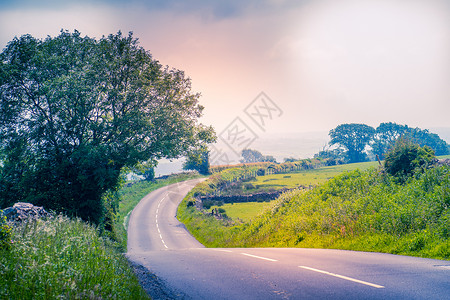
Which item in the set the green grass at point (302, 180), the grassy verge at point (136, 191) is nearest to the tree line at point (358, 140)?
the green grass at point (302, 180)

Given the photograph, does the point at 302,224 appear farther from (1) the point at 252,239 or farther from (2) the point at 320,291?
(2) the point at 320,291

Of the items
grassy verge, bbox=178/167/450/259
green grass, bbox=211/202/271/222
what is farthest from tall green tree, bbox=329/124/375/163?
grassy verge, bbox=178/167/450/259

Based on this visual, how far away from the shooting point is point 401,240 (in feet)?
36.5

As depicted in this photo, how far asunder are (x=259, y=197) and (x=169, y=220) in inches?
644

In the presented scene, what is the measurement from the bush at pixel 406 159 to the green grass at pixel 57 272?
18766mm

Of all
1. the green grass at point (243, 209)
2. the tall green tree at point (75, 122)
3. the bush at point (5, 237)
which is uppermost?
the tall green tree at point (75, 122)

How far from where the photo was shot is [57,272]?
5.59 metres

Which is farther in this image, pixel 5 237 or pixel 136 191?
pixel 136 191

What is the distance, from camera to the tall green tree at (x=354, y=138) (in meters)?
102

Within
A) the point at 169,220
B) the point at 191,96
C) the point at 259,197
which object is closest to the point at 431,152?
the point at 191,96

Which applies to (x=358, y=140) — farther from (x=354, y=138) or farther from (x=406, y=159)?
(x=406, y=159)

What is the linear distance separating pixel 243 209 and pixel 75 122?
28.1 meters

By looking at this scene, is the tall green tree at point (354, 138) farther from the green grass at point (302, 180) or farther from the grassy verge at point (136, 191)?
the grassy verge at point (136, 191)

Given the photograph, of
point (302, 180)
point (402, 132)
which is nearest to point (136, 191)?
point (302, 180)
